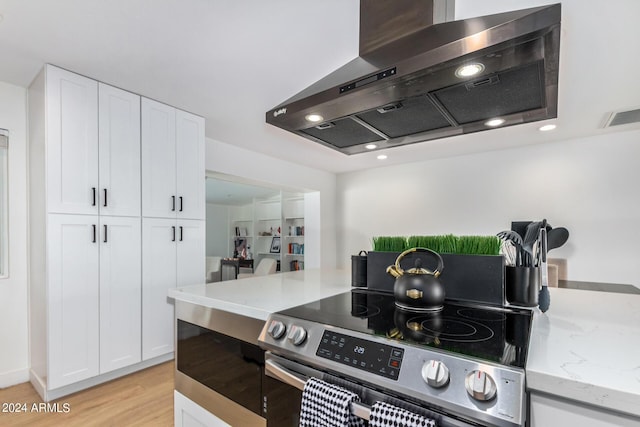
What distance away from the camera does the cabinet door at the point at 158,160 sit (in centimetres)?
259

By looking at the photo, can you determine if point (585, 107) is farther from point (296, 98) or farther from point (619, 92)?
point (296, 98)

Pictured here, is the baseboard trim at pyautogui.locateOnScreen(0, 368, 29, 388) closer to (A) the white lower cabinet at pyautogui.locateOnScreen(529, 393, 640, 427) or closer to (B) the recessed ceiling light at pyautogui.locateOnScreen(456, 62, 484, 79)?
(A) the white lower cabinet at pyautogui.locateOnScreen(529, 393, 640, 427)

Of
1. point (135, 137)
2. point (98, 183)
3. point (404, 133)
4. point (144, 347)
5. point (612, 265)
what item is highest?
point (135, 137)

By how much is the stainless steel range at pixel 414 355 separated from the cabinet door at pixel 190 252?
6.75ft

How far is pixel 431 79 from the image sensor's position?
1.03 metres

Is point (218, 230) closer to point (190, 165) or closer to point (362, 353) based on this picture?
point (190, 165)

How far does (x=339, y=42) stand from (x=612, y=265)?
3.81 meters

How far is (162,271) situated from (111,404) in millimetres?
983

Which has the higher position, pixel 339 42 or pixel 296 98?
pixel 339 42

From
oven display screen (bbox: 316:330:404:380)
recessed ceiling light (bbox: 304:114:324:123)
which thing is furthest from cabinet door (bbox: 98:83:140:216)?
oven display screen (bbox: 316:330:404:380)

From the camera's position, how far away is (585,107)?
279cm

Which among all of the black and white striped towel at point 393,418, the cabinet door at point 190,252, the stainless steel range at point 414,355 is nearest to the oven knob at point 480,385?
the stainless steel range at point 414,355

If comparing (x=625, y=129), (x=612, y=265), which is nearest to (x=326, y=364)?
(x=612, y=265)

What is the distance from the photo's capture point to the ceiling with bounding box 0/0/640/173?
1.60 m
